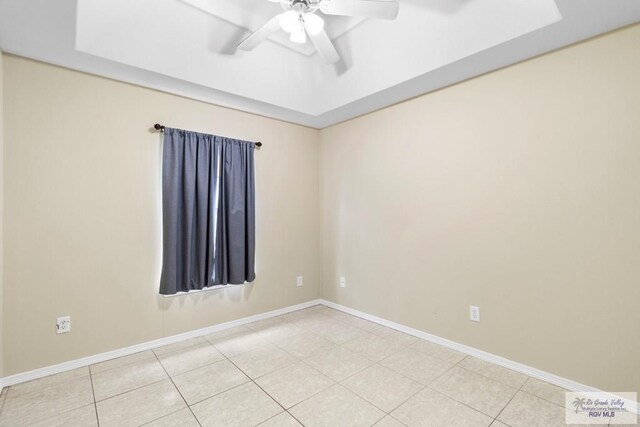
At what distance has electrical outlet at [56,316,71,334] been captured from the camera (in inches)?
88.8

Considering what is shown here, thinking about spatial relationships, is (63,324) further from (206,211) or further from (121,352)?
(206,211)

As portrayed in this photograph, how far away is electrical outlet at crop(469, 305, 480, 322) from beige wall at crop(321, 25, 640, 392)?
0.13 feet

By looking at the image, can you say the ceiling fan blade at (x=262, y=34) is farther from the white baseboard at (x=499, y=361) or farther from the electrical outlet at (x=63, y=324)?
the white baseboard at (x=499, y=361)

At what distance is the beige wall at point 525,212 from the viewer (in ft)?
6.10

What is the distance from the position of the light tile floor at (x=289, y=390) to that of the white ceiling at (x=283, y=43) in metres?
2.34

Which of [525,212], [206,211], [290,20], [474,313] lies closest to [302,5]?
[290,20]

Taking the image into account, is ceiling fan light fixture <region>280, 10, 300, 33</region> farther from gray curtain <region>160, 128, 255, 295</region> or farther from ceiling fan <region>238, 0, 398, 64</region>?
gray curtain <region>160, 128, 255, 295</region>

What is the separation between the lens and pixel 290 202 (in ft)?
12.1

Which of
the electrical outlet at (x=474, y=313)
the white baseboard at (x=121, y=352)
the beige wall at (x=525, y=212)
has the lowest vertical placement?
the white baseboard at (x=121, y=352)

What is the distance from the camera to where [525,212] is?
2.22 meters

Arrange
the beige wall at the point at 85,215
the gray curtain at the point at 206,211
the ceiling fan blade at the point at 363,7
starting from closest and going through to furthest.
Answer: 1. the ceiling fan blade at the point at 363,7
2. the beige wall at the point at 85,215
3. the gray curtain at the point at 206,211

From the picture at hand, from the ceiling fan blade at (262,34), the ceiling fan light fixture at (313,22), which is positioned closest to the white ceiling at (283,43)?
the ceiling fan blade at (262,34)

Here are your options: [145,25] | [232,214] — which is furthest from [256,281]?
[145,25]

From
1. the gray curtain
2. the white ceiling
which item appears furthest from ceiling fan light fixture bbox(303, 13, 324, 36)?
the gray curtain
